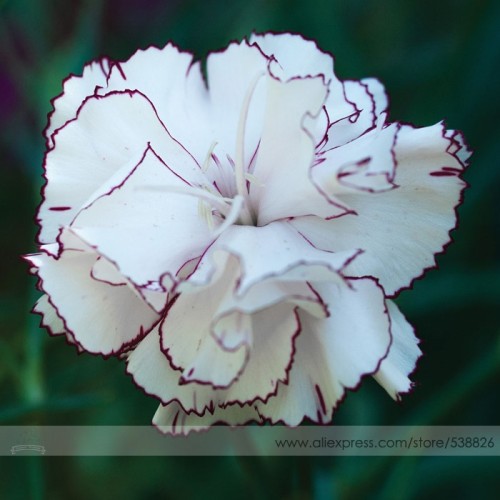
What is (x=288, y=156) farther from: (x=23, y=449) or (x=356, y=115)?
(x=23, y=449)

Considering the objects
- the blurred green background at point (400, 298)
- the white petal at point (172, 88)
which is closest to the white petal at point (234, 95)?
the white petal at point (172, 88)

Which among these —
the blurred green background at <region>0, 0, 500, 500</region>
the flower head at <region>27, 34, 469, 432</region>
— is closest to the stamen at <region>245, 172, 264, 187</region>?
the flower head at <region>27, 34, 469, 432</region>

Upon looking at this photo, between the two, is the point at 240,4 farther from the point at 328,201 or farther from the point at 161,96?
the point at 328,201

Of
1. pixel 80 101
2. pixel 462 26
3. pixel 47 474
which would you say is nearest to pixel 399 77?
pixel 462 26

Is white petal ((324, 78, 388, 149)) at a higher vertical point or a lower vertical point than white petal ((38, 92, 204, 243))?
higher

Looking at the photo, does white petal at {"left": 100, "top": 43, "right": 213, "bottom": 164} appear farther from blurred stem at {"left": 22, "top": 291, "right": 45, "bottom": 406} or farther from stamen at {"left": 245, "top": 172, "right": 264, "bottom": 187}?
blurred stem at {"left": 22, "top": 291, "right": 45, "bottom": 406}

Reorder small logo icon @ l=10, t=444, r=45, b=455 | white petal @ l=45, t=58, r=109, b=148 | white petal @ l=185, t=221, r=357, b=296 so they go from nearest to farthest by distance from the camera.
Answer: white petal @ l=185, t=221, r=357, b=296 → white petal @ l=45, t=58, r=109, b=148 → small logo icon @ l=10, t=444, r=45, b=455

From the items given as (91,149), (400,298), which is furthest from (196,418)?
(400,298)
